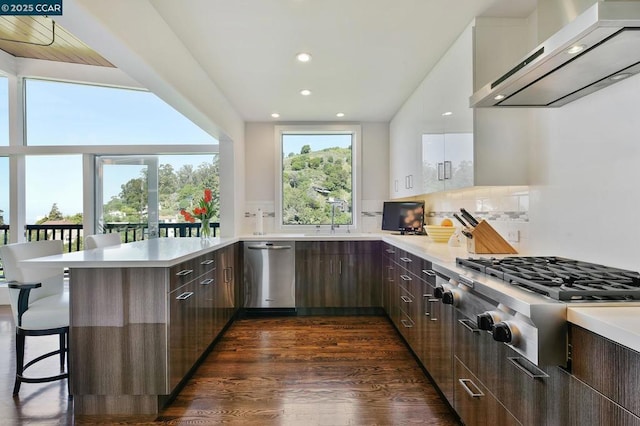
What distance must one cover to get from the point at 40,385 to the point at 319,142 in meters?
3.79

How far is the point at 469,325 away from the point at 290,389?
4.31 feet

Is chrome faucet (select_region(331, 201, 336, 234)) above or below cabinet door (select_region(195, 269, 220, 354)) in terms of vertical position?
above

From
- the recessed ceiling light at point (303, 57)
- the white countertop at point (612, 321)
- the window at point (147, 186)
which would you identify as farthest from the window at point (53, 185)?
the white countertop at point (612, 321)

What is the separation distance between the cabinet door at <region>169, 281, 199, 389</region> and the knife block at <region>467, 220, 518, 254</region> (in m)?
1.98

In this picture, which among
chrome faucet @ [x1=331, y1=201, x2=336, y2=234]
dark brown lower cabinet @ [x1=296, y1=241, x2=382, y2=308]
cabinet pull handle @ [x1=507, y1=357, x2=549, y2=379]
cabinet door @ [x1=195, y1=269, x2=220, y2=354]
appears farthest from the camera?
chrome faucet @ [x1=331, y1=201, x2=336, y2=234]

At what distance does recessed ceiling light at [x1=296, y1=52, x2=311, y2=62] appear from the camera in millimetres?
2574

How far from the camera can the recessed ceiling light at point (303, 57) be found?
8.45 ft

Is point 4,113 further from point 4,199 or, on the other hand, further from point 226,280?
point 226,280

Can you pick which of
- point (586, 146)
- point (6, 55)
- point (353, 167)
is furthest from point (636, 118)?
point (6, 55)

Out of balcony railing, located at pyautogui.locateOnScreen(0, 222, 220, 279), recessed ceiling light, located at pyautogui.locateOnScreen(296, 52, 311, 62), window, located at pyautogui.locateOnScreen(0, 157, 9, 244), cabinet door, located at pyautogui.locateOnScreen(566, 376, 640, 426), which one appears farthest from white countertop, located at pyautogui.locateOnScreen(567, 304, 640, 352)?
window, located at pyautogui.locateOnScreen(0, 157, 9, 244)

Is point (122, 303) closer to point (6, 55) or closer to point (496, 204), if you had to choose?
point (496, 204)

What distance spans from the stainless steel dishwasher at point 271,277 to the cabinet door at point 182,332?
1411mm

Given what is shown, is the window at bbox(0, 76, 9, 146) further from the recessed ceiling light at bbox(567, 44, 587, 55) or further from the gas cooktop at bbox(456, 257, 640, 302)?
the recessed ceiling light at bbox(567, 44, 587, 55)

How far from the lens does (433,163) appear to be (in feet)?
9.32
